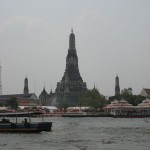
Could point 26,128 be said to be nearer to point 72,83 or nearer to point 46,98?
point 72,83

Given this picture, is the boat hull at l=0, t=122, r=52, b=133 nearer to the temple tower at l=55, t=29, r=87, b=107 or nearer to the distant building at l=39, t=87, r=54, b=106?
the temple tower at l=55, t=29, r=87, b=107

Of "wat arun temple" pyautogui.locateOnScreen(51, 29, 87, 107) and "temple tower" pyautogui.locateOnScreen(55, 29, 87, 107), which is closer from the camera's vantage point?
"wat arun temple" pyautogui.locateOnScreen(51, 29, 87, 107)

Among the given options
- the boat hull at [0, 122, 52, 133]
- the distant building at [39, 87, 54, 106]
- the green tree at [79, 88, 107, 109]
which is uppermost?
the distant building at [39, 87, 54, 106]

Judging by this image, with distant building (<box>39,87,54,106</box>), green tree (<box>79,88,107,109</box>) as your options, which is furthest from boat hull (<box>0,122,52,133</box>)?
distant building (<box>39,87,54,106</box>)

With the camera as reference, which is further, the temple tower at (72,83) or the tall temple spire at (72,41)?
the temple tower at (72,83)

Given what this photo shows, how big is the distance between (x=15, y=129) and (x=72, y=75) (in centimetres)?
12669

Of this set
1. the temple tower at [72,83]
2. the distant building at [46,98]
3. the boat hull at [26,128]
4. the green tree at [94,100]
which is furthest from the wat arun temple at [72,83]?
the boat hull at [26,128]

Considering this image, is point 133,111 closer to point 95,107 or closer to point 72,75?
point 95,107

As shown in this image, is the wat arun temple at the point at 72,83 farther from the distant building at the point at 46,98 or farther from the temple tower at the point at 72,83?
the distant building at the point at 46,98

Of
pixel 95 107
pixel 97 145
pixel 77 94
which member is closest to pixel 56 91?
pixel 77 94

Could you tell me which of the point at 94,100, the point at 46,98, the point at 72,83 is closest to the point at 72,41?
the point at 72,83

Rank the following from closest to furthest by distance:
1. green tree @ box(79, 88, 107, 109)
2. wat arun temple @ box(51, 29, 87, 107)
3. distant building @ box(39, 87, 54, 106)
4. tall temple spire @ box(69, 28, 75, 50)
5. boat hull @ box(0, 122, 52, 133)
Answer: boat hull @ box(0, 122, 52, 133) < green tree @ box(79, 88, 107, 109) < tall temple spire @ box(69, 28, 75, 50) < wat arun temple @ box(51, 29, 87, 107) < distant building @ box(39, 87, 54, 106)

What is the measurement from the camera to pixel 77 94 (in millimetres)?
175000

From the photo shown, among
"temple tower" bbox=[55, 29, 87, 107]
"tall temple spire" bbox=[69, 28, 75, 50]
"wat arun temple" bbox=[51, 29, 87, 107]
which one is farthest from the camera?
"temple tower" bbox=[55, 29, 87, 107]
